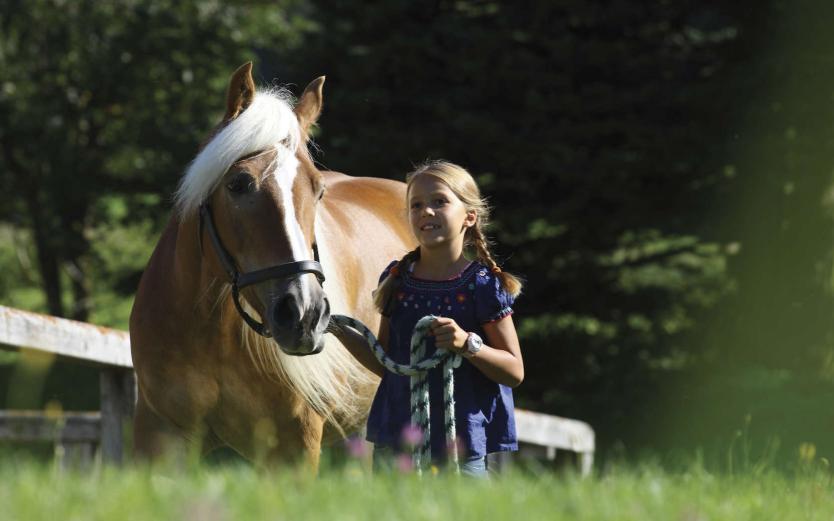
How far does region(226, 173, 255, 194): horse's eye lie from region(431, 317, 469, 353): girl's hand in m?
0.85

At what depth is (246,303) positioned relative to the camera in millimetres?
4430

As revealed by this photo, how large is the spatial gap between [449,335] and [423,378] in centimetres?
23

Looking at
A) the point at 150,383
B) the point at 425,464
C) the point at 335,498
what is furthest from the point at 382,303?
the point at 335,498

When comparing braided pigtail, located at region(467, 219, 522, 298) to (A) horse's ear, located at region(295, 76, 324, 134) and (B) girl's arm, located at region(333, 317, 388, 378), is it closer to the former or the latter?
(B) girl's arm, located at region(333, 317, 388, 378)

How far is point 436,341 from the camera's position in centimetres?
385

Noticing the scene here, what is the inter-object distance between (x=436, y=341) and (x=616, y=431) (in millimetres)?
9061

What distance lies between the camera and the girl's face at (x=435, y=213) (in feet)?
13.4

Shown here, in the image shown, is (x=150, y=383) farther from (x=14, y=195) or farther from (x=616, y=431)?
(x=14, y=195)

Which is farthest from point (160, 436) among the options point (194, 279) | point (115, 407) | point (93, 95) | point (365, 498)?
point (93, 95)

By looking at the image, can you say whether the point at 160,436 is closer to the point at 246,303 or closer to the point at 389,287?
the point at 246,303

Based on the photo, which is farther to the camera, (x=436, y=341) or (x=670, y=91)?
(x=670, y=91)

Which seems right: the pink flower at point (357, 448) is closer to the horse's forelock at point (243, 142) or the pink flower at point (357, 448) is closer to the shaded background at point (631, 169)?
the horse's forelock at point (243, 142)

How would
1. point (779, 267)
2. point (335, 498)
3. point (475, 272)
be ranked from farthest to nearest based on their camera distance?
point (779, 267), point (475, 272), point (335, 498)

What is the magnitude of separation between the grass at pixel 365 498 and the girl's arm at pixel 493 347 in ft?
1.76
